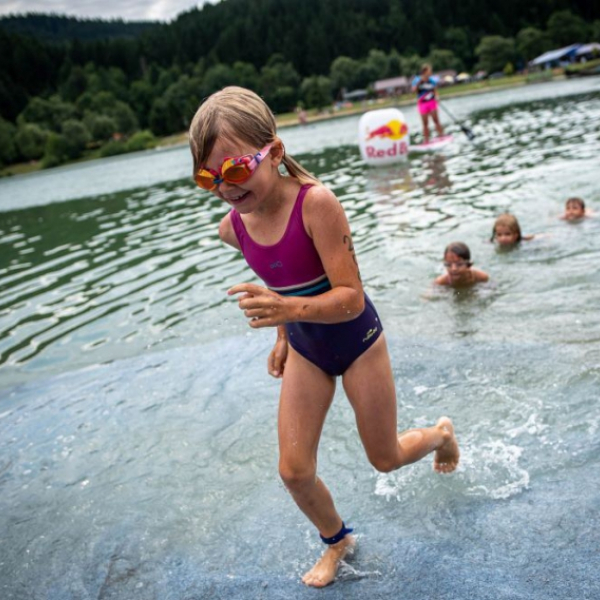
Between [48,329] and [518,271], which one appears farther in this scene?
[48,329]

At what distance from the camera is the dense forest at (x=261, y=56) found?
114m

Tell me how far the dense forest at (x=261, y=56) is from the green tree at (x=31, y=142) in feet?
0.54

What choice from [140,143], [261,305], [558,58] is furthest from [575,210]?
[558,58]

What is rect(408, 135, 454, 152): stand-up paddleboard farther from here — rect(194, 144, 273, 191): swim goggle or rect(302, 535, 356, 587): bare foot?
rect(194, 144, 273, 191): swim goggle

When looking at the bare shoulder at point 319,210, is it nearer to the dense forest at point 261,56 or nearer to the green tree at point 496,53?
the dense forest at point 261,56

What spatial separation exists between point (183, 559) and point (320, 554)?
0.84 meters

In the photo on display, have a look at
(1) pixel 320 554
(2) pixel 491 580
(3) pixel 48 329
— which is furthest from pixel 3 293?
(2) pixel 491 580

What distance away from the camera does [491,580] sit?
3057 millimetres

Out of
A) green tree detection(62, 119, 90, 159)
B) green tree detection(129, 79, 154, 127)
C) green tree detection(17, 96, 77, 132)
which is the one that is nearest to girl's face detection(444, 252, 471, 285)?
green tree detection(62, 119, 90, 159)

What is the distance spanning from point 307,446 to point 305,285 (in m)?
0.83

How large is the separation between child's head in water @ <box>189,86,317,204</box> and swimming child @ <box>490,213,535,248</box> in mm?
6543

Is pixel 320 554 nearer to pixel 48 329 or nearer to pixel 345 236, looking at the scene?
pixel 345 236

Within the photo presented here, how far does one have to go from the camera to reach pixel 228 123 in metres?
2.73

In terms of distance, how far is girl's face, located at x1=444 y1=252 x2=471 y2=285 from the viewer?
7461 mm
